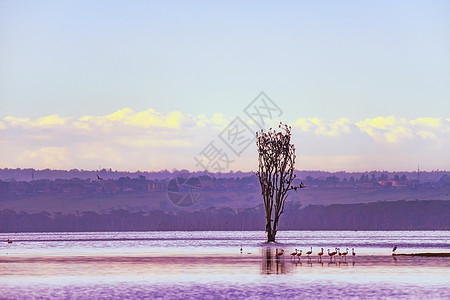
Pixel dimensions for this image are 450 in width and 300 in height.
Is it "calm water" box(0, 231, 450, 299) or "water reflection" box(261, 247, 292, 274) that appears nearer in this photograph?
Answer: "calm water" box(0, 231, 450, 299)

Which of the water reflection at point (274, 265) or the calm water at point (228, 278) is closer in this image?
the calm water at point (228, 278)

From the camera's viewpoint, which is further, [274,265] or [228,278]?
[274,265]

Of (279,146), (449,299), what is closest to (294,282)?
(449,299)

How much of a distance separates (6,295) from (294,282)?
12.3m

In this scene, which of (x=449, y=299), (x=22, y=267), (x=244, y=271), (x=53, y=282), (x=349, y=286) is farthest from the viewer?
(x=22, y=267)

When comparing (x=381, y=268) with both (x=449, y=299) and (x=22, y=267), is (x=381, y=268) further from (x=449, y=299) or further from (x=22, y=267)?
(x=22, y=267)

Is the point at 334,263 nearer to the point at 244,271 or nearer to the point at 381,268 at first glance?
the point at 381,268

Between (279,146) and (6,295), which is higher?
(279,146)

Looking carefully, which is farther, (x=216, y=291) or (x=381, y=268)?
(x=381, y=268)

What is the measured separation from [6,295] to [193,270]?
549 inches

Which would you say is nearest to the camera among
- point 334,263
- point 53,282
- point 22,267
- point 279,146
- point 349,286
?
point 349,286

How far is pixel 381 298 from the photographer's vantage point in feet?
104

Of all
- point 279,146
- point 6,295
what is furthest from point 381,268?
point 279,146

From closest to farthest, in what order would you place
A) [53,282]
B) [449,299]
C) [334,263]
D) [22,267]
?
1. [449,299]
2. [53,282]
3. [22,267]
4. [334,263]
